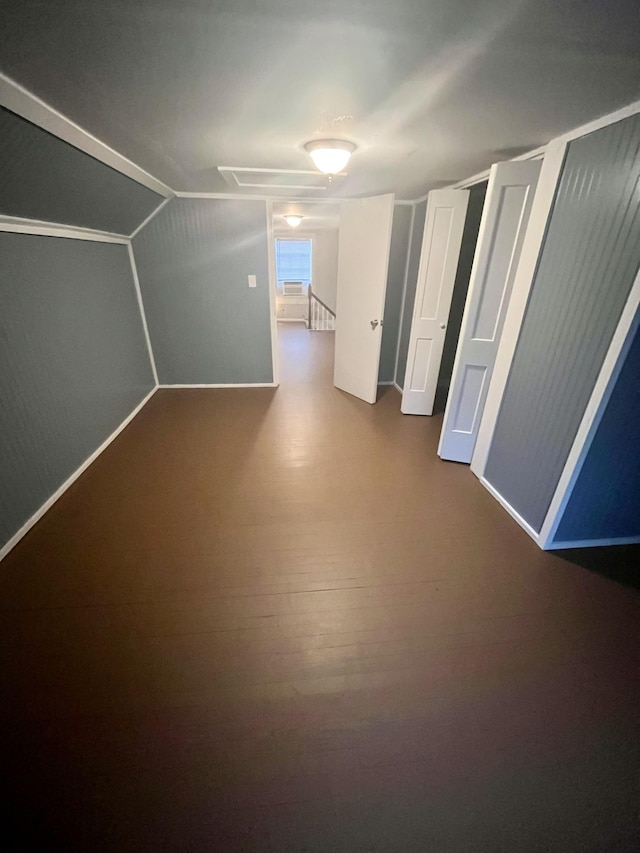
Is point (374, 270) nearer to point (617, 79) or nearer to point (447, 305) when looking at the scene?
point (447, 305)

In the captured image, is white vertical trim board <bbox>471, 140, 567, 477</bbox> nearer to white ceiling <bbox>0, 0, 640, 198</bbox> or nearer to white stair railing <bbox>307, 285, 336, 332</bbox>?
white ceiling <bbox>0, 0, 640, 198</bbox>

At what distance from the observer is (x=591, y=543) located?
6.76ft

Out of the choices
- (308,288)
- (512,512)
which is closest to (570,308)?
(512,512)

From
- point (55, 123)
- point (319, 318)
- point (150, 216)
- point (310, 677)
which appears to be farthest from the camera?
point (319, 318)

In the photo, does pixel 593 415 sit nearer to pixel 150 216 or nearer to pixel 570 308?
pixel 570 308

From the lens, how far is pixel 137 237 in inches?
139

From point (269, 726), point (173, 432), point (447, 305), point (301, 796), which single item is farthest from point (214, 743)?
point (447, 305)

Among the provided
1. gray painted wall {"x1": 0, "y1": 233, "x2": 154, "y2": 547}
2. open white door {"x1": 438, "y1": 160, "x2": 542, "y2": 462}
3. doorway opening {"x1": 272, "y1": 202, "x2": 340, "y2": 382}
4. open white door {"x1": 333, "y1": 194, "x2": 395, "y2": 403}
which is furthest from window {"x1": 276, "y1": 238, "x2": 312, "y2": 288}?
open white door {"x1": 438, "y1": 160, "x2": 542, "y2": 462}

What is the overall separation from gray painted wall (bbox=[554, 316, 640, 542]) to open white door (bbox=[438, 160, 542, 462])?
90cm

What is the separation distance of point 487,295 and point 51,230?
2.96 m

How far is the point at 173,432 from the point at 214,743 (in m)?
2.51

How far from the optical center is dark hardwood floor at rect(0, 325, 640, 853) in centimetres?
107

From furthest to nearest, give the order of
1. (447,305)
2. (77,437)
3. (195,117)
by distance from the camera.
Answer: (447,305)
(77,437)
(195,117)

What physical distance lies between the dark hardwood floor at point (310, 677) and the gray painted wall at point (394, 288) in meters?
2.32
